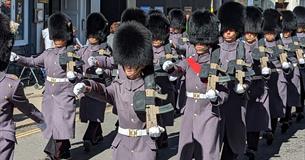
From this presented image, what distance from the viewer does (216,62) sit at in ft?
20.5

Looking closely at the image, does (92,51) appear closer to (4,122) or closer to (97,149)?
(97,149)

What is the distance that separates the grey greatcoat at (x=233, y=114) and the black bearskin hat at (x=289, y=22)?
3674mm

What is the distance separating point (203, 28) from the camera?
6.50m

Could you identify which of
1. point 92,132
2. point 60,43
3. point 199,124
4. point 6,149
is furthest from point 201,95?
point 92,132

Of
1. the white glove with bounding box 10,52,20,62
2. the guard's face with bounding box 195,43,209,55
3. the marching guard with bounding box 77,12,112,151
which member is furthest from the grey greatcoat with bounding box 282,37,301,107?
the white glove with bounding box 10,52,20,62

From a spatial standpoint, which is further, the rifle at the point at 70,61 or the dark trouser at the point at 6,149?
the rifle at the point at 70,61

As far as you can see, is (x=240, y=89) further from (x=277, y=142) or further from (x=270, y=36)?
(x=277, y=142)

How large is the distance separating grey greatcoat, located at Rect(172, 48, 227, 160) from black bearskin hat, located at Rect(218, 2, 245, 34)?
96 centimetres

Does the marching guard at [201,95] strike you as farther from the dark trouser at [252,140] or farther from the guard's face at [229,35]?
the dark trouser at [252,140]

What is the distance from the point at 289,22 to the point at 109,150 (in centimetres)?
423

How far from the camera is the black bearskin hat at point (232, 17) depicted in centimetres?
728

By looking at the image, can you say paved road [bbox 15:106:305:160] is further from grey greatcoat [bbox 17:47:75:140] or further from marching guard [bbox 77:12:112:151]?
grey greatcoat [bbox 17:47:75:140]

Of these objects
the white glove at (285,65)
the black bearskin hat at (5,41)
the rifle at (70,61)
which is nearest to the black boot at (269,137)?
the white glove at (285,65)

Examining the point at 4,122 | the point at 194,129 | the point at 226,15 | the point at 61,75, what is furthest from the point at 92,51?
the point at 4,122
